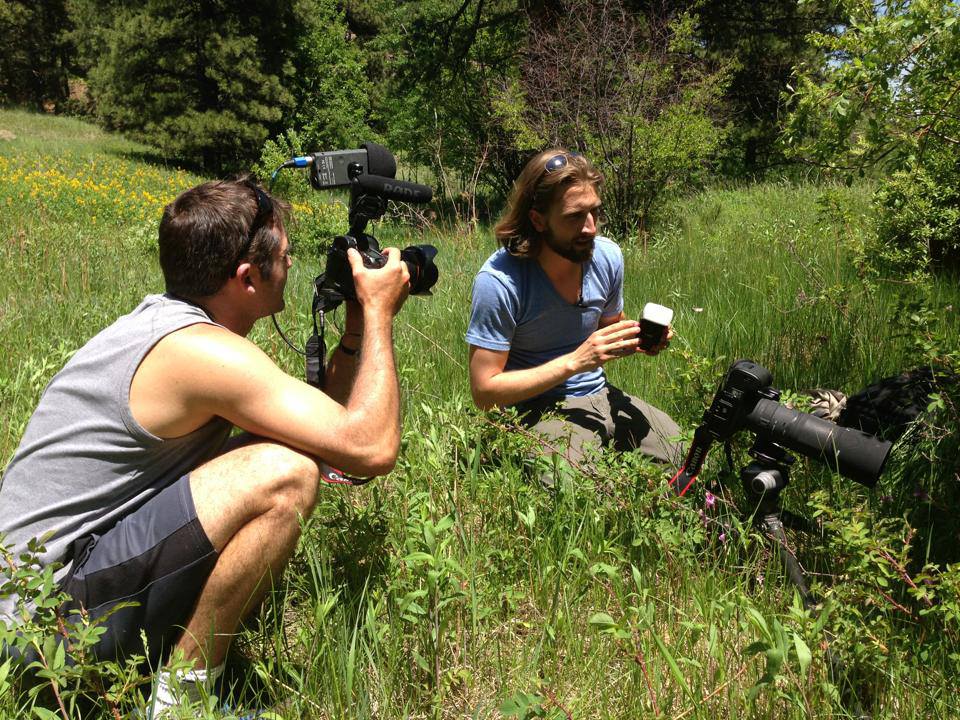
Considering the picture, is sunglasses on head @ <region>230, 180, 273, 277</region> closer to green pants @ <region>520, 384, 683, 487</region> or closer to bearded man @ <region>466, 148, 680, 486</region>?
bearded man @ <region>466, 148, 680, 486</region>

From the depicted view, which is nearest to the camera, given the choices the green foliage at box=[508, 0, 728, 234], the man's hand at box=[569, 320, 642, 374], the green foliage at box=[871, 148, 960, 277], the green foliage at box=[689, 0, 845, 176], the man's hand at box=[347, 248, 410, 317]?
the man's hand at box=[347, 248, 410, 317]

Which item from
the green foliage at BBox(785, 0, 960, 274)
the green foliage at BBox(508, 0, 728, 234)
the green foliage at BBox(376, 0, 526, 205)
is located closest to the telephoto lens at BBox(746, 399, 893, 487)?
the green foliage at BBox(785, 0, 960, 274)

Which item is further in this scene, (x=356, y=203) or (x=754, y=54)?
(x=754, y=54)

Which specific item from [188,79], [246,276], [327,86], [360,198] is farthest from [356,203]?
[327,86]

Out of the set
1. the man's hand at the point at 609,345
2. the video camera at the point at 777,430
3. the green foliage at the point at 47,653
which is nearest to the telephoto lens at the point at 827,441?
the video camera at the point at 777,430

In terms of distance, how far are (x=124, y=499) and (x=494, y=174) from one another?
12.8 meters

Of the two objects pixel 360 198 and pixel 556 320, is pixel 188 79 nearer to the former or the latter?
pixel 556 320

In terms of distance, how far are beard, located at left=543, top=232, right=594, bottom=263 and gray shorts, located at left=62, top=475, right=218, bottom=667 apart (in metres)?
1.70

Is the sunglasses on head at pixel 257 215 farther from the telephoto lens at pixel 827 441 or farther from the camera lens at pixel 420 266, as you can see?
the telephoto lens at pixel 827 441

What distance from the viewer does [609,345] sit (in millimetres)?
2664

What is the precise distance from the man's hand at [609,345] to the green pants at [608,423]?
0.19 meters

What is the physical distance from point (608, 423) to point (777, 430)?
3.24 feet

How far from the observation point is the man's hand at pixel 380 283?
2090mm

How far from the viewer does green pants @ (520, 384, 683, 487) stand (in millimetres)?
2844
